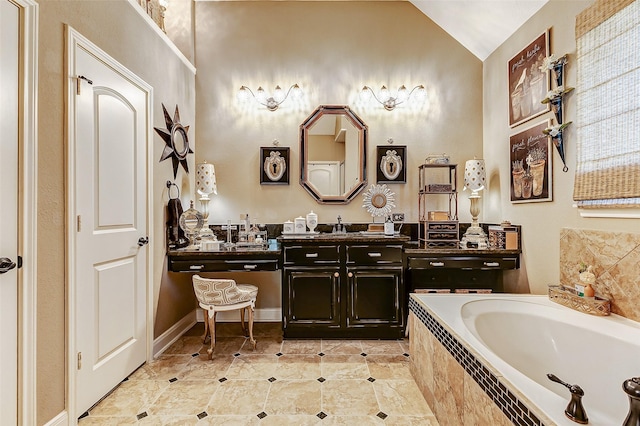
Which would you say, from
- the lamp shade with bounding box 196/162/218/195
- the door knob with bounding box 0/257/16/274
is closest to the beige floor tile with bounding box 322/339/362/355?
the lamp shade with bounding box 196/162/218/195

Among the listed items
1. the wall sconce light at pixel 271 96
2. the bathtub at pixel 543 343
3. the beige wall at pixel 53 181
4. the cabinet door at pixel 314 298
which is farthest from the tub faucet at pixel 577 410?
the wall sconce light at pixel 271 96

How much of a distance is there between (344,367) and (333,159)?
2.02 m

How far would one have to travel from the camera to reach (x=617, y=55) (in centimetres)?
170

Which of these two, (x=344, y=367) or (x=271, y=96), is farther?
(x=271, y=96)

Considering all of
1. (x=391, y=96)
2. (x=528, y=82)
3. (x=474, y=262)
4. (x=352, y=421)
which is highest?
(x=391, y=96)

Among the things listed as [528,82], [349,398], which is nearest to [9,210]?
[349,398]

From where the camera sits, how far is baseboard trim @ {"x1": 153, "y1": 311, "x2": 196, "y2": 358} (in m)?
2.47

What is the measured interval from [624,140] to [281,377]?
2.57m

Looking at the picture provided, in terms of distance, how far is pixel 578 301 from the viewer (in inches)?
72.6

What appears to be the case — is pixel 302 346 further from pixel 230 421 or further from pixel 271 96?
pixel 271 96

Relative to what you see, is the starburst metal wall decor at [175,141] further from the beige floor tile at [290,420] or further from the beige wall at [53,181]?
the beige floor tile at [290,420]

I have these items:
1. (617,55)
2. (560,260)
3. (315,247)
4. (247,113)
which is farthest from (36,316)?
(617,55)

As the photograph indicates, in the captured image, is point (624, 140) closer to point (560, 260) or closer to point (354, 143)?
point (560, 260)

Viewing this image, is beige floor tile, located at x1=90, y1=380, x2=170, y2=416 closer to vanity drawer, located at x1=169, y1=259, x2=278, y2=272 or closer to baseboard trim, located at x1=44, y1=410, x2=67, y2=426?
baseboard trim, located at x1=44, y1=410, x2=67, y2=426
